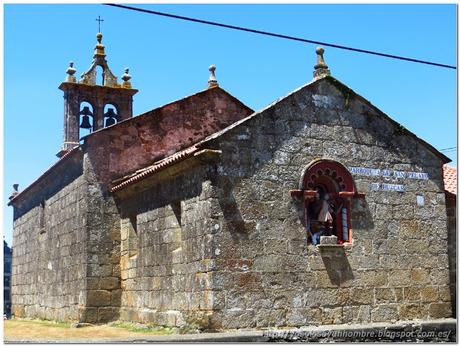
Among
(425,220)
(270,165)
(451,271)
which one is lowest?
(451,271)

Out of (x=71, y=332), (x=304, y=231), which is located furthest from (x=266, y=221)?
(x=71, y=332)

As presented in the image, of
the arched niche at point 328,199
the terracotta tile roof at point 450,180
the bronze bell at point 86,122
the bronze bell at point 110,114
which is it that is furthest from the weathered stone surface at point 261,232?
the bronze bell at point 110,114

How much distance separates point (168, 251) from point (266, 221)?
2.23 metres

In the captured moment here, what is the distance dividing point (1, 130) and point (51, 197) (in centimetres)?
927

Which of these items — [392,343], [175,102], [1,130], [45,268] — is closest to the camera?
[1,130]

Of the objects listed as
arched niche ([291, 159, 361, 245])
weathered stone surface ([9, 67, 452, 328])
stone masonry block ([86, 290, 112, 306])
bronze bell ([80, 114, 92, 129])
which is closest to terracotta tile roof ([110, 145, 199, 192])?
weathered stone surface ([9, 67, 452, 328])

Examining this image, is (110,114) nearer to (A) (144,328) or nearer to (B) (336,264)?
(A) (144,328)

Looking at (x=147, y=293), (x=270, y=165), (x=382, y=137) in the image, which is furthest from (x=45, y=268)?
(x=382, y=137)

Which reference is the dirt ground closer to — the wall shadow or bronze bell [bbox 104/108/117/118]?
the wall shadow

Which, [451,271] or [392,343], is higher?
[451,271]

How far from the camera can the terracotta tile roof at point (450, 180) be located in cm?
1595

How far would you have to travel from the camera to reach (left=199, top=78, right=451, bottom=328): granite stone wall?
11.7 m

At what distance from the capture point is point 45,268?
18750 millimetres

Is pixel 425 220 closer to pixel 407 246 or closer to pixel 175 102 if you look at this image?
pixel 407 246
